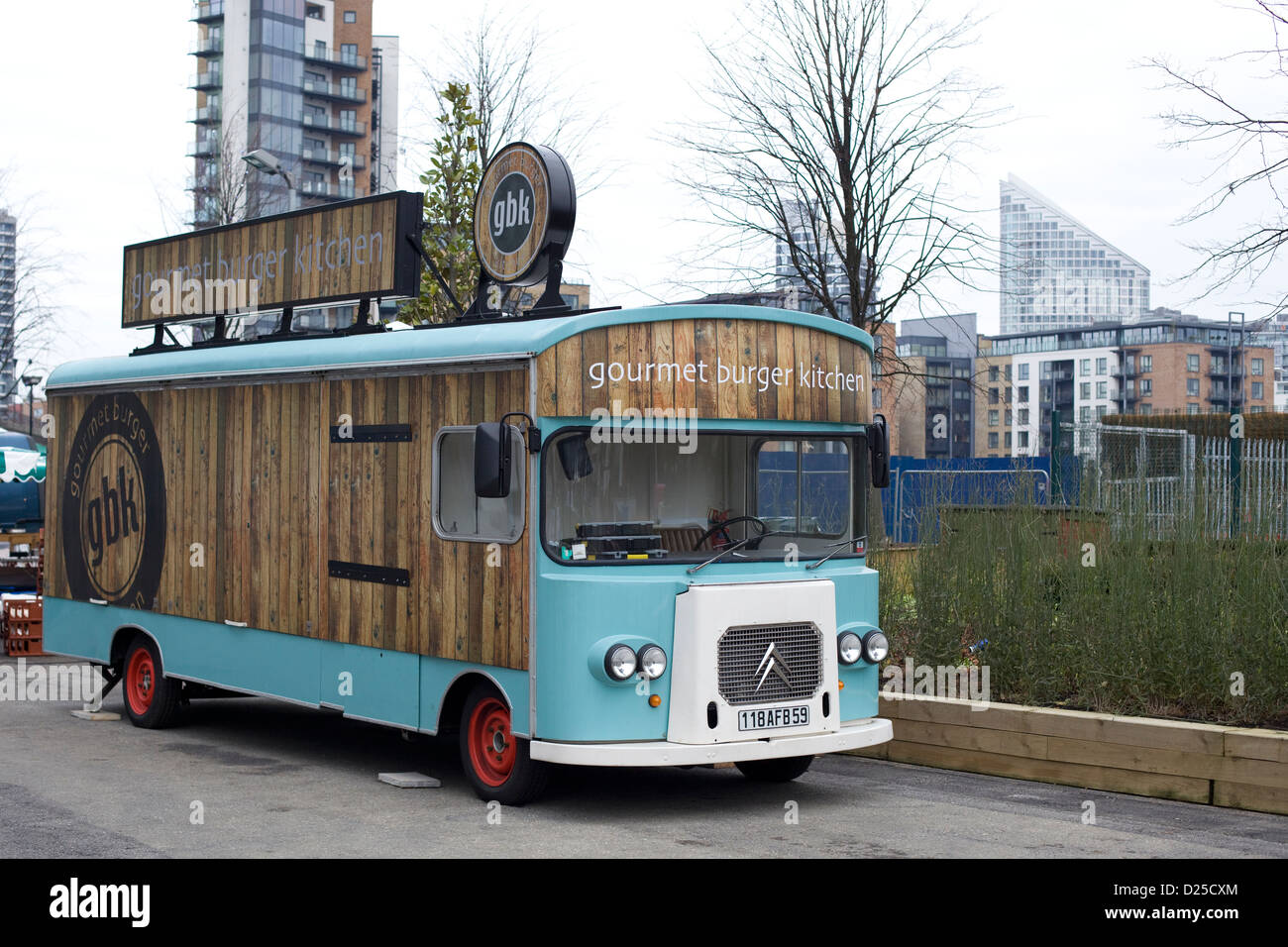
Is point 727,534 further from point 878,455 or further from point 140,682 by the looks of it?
point 140,682

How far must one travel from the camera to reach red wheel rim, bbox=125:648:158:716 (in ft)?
40.5

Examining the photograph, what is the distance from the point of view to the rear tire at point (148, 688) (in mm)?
12055

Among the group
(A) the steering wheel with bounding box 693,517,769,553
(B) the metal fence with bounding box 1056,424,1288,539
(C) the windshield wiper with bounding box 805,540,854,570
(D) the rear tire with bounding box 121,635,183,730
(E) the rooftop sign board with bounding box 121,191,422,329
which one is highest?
(E) the rooftop sign board with bounding box 121,191,422,329

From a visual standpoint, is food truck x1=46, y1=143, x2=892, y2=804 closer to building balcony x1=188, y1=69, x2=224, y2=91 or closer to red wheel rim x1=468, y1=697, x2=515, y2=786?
red wheel rim x1=468, y1=697, x2=515, y2=786

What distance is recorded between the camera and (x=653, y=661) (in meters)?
8.37

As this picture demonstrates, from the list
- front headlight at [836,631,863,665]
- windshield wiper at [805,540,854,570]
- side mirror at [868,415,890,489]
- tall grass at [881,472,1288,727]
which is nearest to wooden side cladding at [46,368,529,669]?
windshield wiper at [805,540,854,570]

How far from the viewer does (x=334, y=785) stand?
9617 millimetres

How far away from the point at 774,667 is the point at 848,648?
2.22 feet

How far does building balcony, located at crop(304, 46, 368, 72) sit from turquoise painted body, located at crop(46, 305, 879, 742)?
97.0 metres

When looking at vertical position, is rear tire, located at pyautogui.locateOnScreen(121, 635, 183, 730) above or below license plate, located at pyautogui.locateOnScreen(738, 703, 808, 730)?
below

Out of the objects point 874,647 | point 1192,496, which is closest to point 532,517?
point 874,647

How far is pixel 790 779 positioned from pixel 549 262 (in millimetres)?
3778

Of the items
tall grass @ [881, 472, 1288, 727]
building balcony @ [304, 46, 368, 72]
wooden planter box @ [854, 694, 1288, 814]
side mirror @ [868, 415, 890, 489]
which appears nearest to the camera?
wooden planter box @ [854, 694, 1288, 814]
